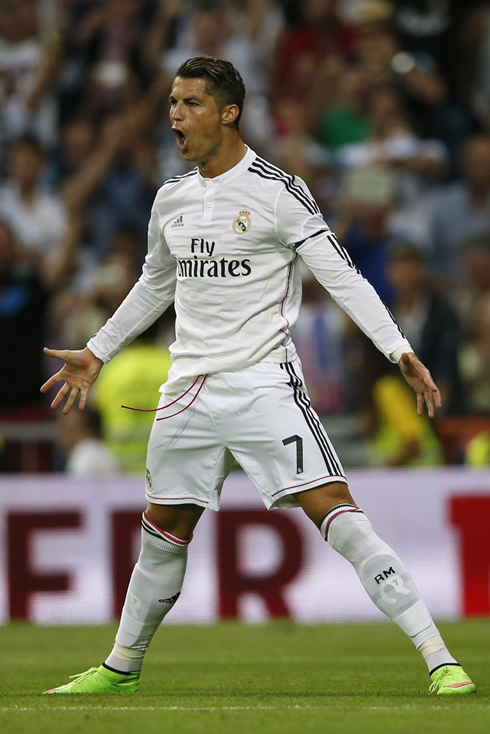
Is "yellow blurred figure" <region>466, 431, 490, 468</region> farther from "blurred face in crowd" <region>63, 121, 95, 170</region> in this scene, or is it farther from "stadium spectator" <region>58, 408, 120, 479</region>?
"blurred face in crowd" <region>63, 121, 95, 170</region>

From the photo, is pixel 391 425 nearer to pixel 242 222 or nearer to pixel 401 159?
pixel 401 159

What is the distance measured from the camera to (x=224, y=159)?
5781mm

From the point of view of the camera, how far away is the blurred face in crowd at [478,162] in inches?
509

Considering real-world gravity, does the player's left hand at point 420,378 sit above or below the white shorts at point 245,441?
above

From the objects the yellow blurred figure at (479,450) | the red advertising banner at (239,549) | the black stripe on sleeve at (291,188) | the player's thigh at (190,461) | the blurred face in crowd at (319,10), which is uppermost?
the blurred face in crowd at (319,10)

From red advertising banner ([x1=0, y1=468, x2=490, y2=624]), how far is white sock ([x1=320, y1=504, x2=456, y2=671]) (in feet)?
15.9

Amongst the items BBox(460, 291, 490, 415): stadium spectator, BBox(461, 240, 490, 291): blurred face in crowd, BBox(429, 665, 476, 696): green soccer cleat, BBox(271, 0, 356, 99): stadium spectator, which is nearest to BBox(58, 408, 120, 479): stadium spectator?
BBox(460, 291, 490, 415): stadium spectator

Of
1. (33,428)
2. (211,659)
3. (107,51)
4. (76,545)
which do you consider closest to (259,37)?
(107,51)

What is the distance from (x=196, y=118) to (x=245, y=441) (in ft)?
4.31

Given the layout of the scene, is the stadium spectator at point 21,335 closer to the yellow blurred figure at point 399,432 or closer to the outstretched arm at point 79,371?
the yellow blurred figure at point 399,432

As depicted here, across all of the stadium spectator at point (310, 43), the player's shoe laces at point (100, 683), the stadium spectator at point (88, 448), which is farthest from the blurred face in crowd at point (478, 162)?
the player's shoe laces at point (100, 683)

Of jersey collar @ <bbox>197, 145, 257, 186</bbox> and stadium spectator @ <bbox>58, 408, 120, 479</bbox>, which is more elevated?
jersey collar @ <bbox>197, 145, 257, 186</bbox>

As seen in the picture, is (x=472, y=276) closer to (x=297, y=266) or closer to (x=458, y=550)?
(x=458, y=550)

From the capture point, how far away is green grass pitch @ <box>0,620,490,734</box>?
4.81 m
